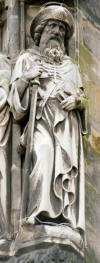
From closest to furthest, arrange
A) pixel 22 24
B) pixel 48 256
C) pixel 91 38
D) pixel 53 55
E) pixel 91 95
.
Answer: pixel 48 256, pixel 53 55, pixel 22 24, pixel 91 95, pixel 91 38

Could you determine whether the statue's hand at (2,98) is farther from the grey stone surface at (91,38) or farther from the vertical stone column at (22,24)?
the grey stone surface at (91,38)

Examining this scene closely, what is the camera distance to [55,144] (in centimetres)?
1169

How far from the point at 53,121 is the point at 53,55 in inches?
29.2

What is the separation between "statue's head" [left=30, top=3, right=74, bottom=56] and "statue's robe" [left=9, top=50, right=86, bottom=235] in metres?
0.19

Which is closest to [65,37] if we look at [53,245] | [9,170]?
[9,170]

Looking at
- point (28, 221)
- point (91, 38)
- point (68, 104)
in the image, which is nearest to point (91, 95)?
point (91, 38)

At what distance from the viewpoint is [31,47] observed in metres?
12.6

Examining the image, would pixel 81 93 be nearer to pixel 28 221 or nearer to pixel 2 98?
pixel 2 98

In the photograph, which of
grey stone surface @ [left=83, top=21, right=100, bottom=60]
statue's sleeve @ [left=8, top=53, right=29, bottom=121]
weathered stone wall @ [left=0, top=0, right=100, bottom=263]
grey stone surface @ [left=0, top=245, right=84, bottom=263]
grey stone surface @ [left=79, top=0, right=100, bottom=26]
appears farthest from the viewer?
grey stone surface @ [left=79, top=0, right=100, bottom=26]

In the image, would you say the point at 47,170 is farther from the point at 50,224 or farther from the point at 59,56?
the point at 59,56

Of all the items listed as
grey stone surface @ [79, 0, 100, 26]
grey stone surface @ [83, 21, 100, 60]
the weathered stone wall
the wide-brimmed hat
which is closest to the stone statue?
the wide-brimmed hat

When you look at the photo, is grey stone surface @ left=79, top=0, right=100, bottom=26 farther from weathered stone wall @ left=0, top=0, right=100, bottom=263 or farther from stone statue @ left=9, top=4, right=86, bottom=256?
stone statue @ left=9, top=4, right=86, bottom=256

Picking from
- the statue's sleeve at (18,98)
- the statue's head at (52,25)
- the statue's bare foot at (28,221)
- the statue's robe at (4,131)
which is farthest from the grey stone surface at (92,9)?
the statue's bare foot at (28,221)

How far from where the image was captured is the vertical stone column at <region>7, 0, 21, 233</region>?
11.6 metres
